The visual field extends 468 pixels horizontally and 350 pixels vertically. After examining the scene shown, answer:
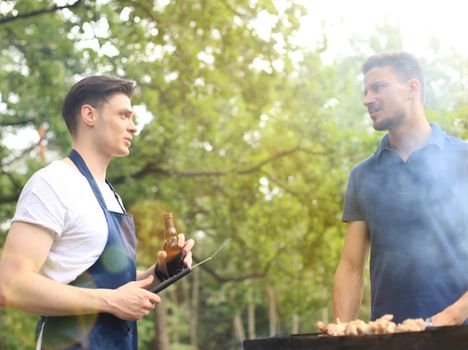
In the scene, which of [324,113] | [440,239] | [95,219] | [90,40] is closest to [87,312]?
[95,219]

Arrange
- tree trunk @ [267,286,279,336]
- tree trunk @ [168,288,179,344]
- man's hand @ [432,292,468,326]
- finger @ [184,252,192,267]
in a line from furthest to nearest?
tree trunk @ [168,288,179,344] < tree trunk @ [267,286,279,336] < finger @ [184,252,192,267] < man's hand @ [432,292,468,326]

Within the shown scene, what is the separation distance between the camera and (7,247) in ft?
9.34

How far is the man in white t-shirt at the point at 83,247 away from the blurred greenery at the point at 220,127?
6.70 meters

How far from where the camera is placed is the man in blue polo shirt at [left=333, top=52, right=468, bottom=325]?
3541 mm

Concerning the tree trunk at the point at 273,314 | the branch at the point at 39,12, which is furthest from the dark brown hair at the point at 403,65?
the tree trunk at the point at 273,314

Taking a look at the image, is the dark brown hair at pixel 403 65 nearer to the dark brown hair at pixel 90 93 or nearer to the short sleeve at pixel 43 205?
the dark brown hair at pixel 90 93

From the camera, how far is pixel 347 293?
12.9ft

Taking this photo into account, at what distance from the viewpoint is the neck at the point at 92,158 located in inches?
125

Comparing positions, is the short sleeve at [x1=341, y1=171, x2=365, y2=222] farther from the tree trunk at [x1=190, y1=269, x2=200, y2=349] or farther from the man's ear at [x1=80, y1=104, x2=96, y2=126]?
the tree trunk at [x1=190, y1=269, x2=200, y2=349]

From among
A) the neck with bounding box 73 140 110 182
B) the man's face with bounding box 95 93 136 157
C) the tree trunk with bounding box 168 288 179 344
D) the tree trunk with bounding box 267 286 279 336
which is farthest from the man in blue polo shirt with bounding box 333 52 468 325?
the tree trunk with bounding box 168 288 179 344

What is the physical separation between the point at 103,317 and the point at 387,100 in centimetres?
170

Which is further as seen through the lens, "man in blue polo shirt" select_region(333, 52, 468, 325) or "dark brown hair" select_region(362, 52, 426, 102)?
"dark brown hair" select_region(362, 52, 426, 102)

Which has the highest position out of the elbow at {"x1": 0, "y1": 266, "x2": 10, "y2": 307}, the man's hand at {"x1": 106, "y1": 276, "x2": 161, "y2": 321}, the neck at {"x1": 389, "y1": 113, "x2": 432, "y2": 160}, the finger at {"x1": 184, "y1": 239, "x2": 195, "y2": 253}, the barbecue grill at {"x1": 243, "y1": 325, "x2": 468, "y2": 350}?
the neck at {"x1": 389, "y1": 113, "x2": 432, "y2": 160}

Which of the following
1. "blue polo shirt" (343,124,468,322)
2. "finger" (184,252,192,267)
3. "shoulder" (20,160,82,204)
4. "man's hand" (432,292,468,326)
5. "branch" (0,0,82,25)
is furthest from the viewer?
"branch" (0,0,82,25)
